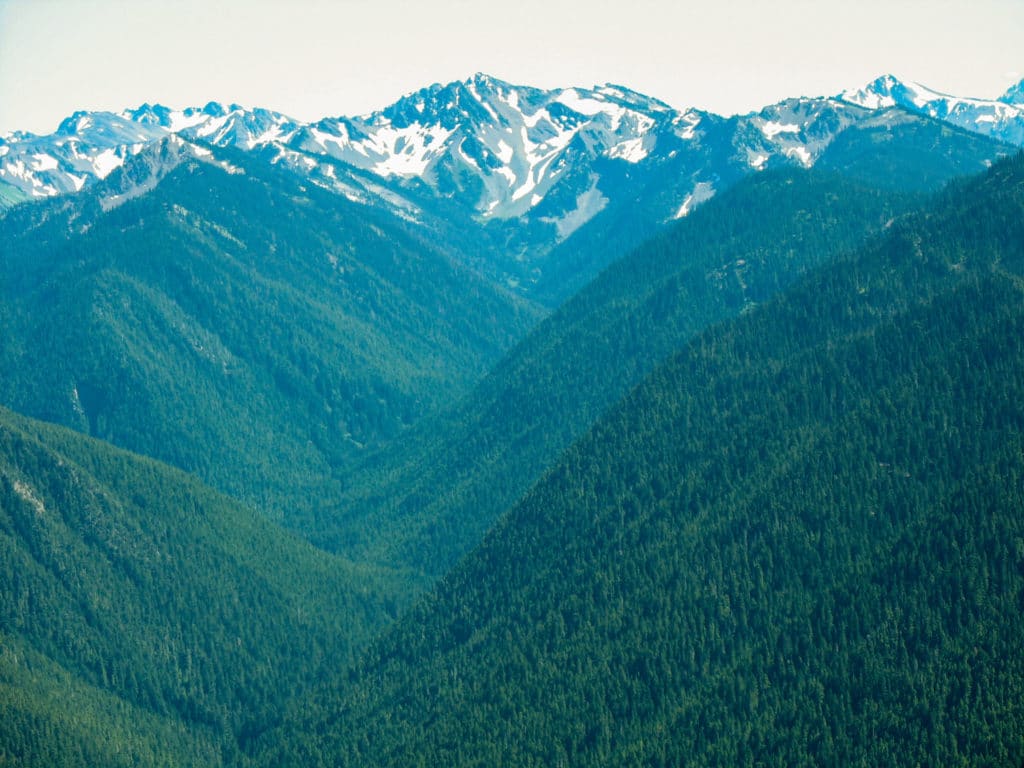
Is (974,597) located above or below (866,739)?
above

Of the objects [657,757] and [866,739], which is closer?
[866,739]

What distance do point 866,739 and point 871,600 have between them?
77.9 feet

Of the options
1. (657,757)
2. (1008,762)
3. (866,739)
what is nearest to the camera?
(1008,762)

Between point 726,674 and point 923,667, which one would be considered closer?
point 923,667

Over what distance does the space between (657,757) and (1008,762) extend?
49.1 m

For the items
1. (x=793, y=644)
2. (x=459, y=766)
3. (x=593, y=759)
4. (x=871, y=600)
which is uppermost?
(x=871, y=600)

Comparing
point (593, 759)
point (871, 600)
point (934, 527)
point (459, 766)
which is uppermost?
point (934, 527)

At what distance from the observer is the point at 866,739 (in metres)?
176

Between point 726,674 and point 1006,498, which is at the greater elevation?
point 1006,498

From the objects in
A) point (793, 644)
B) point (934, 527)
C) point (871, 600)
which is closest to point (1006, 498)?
point (934, 527)

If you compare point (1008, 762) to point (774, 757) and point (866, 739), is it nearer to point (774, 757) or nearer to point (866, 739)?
point (866, 739)

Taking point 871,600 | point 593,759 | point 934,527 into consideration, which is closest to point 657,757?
point 593,759

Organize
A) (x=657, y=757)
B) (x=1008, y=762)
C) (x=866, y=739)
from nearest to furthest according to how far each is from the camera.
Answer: (x=1008, y=762) → (x=866, y=739) → (x=657, y=757)

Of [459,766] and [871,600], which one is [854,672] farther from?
[459,766]
